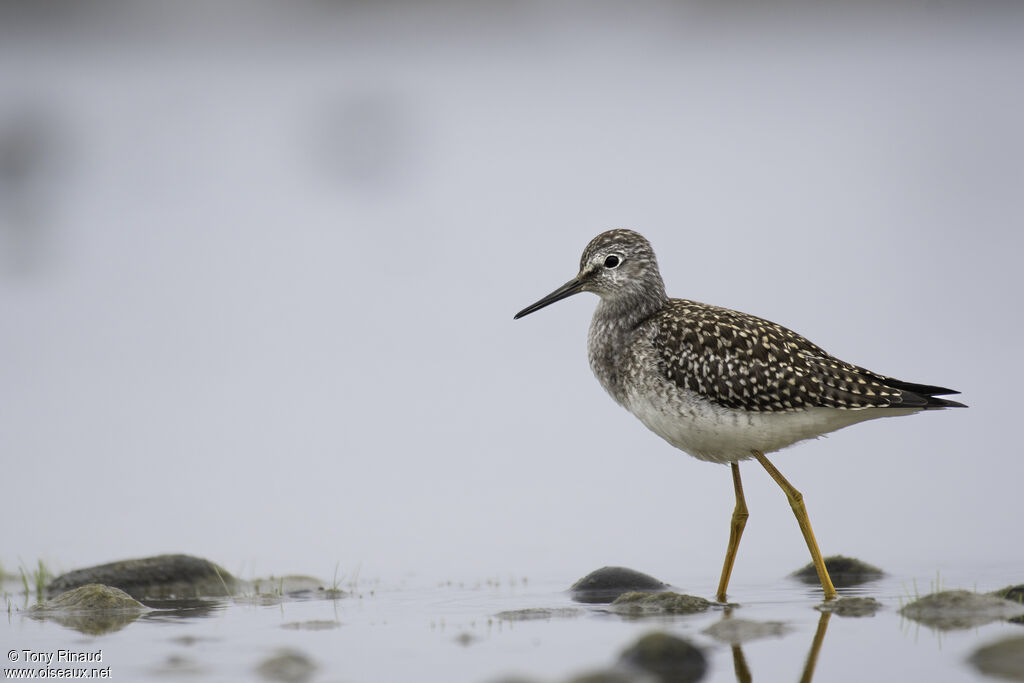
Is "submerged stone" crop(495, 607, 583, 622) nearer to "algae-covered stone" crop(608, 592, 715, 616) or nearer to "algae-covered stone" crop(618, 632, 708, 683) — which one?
"algae-covered stone" crop(608, 592, 715, 616)

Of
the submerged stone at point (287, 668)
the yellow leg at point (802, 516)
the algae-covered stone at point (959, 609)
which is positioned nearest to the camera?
the submerged stone at point (287, 668)

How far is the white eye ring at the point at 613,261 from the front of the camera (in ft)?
33.1

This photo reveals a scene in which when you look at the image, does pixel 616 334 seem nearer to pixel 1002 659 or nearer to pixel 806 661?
pixel 806 661

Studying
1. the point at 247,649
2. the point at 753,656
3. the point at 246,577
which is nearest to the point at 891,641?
the point at 753,656

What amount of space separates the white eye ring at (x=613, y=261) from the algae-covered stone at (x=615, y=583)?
257 centimetres

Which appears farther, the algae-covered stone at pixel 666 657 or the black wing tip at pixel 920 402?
the black wing tip at pixel 920 402

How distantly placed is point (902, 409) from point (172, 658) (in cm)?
552

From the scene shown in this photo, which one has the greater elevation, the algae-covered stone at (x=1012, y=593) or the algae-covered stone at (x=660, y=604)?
the algae-covered stone at (x=660, y=604)

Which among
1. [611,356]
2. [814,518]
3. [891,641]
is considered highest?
[611,356]

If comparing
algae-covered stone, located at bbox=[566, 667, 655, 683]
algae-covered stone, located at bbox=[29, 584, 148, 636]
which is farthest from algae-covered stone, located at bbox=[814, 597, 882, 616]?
algae-covered stone, located at bbox=[29, 584, 148, 636]

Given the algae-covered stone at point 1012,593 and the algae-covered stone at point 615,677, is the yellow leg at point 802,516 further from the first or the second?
the algae-covered stone at point 615,677

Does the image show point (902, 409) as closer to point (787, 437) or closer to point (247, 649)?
point (787, 437)

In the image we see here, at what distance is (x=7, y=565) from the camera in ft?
36.1

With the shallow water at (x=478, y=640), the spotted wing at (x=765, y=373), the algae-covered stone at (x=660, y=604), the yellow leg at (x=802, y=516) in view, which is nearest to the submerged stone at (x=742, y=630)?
the shallow water at (x=478, y=640)
